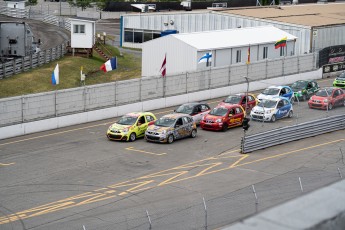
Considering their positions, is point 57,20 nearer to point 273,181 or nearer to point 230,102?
point 230,102

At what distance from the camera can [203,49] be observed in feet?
178

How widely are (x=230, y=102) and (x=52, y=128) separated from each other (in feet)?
39.3

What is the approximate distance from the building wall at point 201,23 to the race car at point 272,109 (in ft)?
78.2

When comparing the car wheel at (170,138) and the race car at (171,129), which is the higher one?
the race car at (171,129)

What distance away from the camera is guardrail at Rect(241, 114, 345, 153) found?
114ft

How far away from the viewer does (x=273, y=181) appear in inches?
1042

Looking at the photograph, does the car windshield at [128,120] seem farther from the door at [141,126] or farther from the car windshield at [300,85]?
the car windshield at [300,85]

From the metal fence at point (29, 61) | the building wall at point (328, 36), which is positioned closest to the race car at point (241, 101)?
the metal fence at point (29, 61)

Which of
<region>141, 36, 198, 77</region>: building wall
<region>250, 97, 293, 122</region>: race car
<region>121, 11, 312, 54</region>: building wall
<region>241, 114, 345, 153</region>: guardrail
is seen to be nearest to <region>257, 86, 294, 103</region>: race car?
<region>250, 97, 293, 122</region>: race car

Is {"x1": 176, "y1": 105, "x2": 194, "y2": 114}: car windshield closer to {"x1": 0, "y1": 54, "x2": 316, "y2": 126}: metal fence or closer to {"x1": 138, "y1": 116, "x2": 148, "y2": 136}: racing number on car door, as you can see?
{"x1": 138, "y1": 116, "x2": 148, "y2": 136}: racing number on car door

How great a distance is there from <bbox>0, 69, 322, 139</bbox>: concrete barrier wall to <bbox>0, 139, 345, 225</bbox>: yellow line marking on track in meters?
11.1

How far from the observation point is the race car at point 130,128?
36.5m

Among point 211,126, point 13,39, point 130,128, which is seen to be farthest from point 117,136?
point 13,39

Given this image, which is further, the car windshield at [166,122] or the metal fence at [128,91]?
the metal fence at [128,91]
